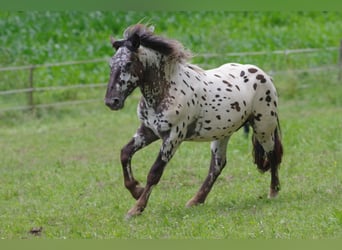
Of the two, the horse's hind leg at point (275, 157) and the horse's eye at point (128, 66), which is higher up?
the horse's eye at point (128, 66)

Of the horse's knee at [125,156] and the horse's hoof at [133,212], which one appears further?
the horse's knee at [125,156]

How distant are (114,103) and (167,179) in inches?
119

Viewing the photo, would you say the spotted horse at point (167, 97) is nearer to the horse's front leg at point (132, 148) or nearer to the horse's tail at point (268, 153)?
the horse's front leg at point (132, 148)

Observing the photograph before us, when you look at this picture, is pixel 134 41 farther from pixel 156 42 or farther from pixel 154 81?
pixel 154 81

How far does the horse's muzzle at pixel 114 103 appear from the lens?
674cm

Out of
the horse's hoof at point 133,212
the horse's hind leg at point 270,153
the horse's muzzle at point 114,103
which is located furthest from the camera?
the horse's hind leg at point 270,153

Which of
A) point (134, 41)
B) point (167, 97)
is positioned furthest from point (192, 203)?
point (134, 41)

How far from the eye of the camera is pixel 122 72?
22.5 ft

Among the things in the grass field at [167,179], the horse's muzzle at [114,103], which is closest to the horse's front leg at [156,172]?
the grass field at [167,179]

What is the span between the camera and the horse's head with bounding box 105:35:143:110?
6.78 metres

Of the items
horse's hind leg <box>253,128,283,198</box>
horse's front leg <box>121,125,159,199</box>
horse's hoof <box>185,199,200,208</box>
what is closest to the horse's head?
horse's front leg <box>121,125,159,199</box>

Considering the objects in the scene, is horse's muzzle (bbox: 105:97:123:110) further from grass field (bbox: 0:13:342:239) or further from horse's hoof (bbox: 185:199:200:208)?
horse's hoof (bbox: 185:199:200:208)

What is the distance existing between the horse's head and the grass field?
1092 millimetres

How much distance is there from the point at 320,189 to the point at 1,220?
3235 millimetres
